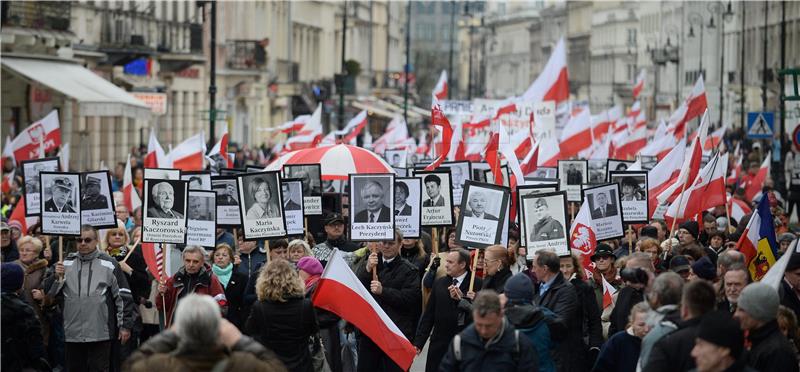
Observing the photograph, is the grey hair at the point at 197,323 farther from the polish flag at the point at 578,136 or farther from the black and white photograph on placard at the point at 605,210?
the polish flag at the point at 578,136

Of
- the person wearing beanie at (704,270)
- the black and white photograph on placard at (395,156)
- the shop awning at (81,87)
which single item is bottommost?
the person wearing beanie at (704,270)

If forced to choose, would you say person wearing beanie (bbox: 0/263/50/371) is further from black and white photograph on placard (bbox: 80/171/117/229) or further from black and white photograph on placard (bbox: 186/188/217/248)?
black and white photograph on placard (bbox: 80/171/117/229)

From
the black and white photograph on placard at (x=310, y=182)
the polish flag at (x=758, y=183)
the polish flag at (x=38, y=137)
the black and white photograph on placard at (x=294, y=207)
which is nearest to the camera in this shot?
the black and white photograph on placard at (x=294, y=207)

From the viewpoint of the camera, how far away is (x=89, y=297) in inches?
502

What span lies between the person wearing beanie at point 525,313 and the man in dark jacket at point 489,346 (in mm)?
840

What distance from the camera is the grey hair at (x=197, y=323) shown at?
23.3 ft

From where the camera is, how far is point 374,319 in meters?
11.9

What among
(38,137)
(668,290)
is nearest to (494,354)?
(668,290)

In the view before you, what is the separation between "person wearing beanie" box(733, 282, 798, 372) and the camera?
8586 millimetres

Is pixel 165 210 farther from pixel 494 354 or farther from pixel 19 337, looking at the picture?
pixel 494 354

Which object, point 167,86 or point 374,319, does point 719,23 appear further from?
point 374,319

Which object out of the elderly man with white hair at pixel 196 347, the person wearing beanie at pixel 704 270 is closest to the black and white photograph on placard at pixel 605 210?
the person wearing beanie at pixel 704 270

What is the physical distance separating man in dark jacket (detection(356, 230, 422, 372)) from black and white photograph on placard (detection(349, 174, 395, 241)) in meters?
0.46

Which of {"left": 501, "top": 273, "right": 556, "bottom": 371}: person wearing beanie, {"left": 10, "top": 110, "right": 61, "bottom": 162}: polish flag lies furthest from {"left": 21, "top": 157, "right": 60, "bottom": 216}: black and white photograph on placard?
{"left": 501, "top": 273, "right": 556, "bottom": 371}: person wearing beanie
